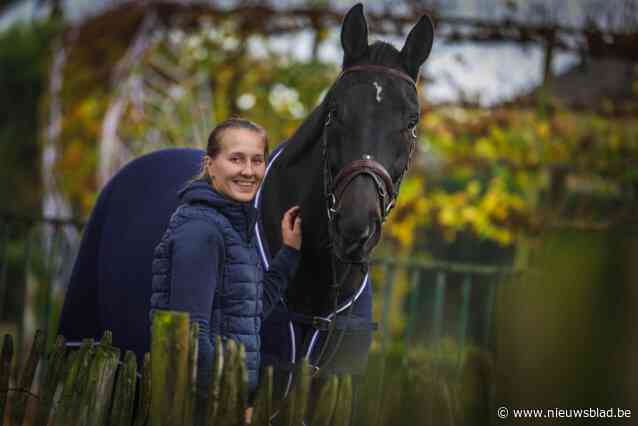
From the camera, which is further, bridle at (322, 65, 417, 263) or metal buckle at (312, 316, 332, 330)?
metal buckle at (312, 316, 332, 330)

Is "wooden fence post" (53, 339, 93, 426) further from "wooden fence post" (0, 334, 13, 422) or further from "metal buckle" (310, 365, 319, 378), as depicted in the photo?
"metal buckle" (310, 365, 319, 378)

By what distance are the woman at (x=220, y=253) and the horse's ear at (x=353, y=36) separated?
0.42m

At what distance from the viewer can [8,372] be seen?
270cm

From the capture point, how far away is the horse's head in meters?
2.43

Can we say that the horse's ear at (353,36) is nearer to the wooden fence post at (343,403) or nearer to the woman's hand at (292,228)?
the woman's hand at (292,228)

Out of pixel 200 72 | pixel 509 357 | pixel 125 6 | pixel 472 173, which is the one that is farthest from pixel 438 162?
pixel 509 357

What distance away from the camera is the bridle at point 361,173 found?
246cm

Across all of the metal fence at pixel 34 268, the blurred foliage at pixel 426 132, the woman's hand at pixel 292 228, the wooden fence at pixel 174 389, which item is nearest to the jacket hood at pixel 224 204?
the woman's hand at pixel 292 228

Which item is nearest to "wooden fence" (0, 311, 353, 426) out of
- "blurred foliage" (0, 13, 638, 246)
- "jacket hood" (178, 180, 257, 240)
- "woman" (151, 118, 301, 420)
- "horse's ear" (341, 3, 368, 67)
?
"woman" (151, 118, 301, 420)

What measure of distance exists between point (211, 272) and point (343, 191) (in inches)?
18.4

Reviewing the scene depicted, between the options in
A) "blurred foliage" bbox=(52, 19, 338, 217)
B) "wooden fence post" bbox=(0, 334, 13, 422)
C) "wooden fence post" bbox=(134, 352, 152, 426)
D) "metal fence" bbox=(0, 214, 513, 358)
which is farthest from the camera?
"blurred foliage" bbox=(52, 19, 338, 217)

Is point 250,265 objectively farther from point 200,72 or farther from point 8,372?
point 200,72

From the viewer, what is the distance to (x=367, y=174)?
2.46 meters

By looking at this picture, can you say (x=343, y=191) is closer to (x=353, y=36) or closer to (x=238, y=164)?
(x=238, y=164)
